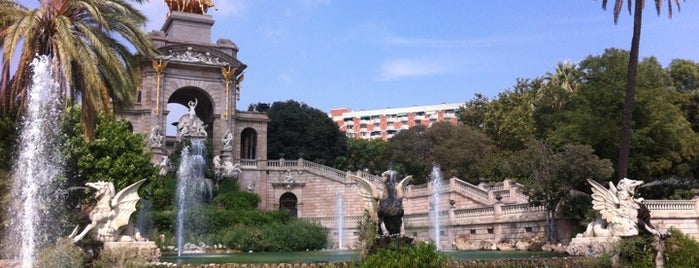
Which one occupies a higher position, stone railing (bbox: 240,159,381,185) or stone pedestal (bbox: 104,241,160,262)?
stone railing (bbox: 240,159,381,185)

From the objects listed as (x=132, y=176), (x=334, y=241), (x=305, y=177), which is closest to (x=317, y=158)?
(x=305, y=177)

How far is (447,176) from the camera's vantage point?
50969 mm

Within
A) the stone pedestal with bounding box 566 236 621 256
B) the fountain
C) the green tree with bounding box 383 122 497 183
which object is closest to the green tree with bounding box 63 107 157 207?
the fountain

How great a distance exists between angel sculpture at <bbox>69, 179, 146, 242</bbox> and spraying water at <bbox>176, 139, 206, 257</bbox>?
22365mm

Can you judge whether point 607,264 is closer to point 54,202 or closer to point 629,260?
point 629,260

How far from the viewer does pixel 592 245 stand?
2000cm

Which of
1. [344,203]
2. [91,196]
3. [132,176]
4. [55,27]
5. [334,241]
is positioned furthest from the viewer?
[344,203]

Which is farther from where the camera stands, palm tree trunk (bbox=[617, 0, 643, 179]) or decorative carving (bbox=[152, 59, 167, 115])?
decorative carving (bbox=[152, 59, 167, 115])

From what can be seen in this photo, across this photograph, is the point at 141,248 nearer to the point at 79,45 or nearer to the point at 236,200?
the point at 79,45

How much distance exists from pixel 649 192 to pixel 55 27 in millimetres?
28488

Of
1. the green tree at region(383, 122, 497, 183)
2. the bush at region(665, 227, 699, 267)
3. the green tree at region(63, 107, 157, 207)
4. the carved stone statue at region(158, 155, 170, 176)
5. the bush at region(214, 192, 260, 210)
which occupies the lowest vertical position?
the bush at region(665, 227, 699, 267)

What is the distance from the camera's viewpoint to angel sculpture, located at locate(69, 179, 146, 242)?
1656cm

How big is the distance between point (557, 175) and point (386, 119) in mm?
94076

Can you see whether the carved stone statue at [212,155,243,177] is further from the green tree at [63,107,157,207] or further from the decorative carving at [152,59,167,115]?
the green tree at [63,107,157,207]
